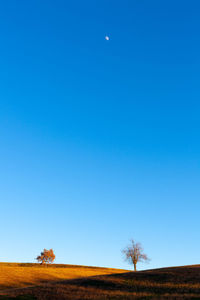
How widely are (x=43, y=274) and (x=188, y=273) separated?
35116 millimetres

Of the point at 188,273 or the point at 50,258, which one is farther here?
the point at 50,258

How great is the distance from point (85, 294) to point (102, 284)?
9.24m

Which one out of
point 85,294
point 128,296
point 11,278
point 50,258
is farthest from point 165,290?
point 50,258

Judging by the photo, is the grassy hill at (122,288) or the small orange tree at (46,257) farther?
the small orange tree at (46,257)

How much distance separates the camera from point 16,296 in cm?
3300

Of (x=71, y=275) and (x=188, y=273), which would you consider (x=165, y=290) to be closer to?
(x=188, y=273)

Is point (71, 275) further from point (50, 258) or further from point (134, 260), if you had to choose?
point (50, 258)

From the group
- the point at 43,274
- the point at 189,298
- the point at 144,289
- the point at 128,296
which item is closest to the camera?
the point at 189,298

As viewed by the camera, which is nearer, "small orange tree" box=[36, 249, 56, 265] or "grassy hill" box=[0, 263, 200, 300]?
"grassy hill" box=[0, 263, 200, 300]

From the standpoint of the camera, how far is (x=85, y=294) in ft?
114

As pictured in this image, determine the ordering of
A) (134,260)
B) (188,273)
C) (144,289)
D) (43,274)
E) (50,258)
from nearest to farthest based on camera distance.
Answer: (144,289) < (188,273) < (43,274) < (134,260) < (50,258)

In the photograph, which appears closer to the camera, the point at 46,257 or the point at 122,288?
the point at 122,288

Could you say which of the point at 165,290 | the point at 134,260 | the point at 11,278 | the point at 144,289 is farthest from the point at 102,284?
the point at 134,260

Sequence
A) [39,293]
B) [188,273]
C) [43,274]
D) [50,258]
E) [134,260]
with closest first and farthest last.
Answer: [39,293] < [188,273] < [43,274] < [134,260] < [50,258]
